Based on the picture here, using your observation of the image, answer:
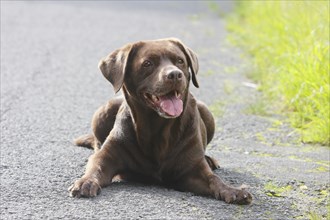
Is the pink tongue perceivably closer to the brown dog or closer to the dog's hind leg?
the brown dog

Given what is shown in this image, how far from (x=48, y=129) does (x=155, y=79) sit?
256 cm

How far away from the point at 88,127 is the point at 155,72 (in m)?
2.67

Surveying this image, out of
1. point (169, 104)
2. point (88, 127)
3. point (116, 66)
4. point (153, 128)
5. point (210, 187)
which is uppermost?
point (116, 66)

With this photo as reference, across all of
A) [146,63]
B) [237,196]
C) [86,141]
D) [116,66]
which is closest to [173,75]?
[146,63]

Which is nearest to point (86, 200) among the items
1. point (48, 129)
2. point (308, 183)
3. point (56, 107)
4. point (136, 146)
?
point (136, 146)

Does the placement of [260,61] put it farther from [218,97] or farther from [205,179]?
[205,179]

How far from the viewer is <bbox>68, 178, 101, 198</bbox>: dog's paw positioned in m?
6.16

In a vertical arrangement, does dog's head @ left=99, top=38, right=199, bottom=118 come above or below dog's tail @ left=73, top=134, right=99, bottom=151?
above

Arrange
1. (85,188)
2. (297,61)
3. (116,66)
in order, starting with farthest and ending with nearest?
(297,61), (116,66), (85,188)

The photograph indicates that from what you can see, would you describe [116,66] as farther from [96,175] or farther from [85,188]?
[85,188]

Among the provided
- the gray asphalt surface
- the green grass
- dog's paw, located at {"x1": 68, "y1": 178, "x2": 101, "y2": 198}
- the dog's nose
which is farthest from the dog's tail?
the green grass

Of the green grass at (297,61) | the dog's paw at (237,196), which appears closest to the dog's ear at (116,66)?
the dog's paw at (237,196)

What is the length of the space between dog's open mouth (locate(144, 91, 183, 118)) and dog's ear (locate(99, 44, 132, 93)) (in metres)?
0.28

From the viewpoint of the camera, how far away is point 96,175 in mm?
6512
